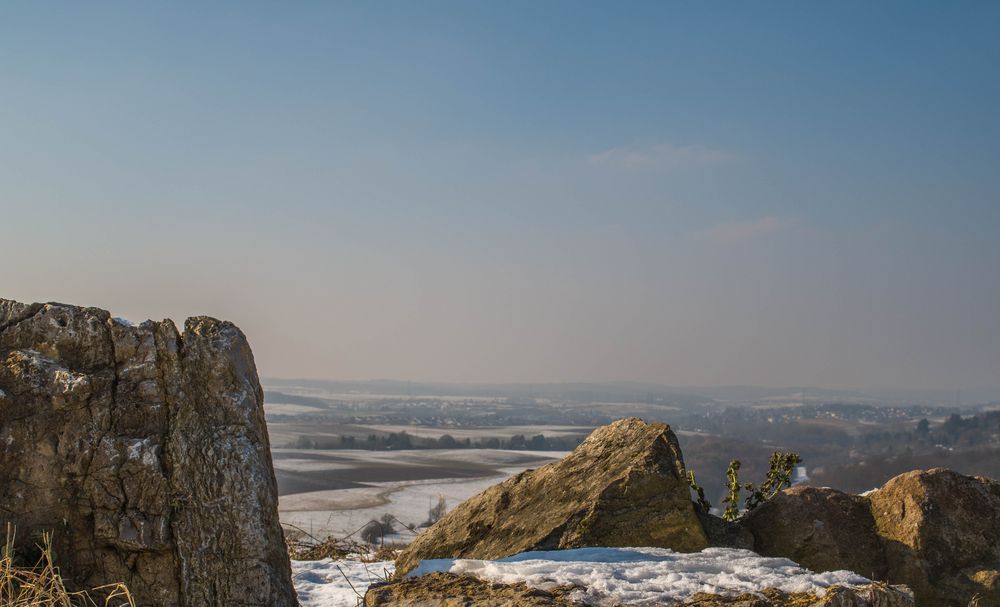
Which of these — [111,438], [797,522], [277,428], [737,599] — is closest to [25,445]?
[111,438]

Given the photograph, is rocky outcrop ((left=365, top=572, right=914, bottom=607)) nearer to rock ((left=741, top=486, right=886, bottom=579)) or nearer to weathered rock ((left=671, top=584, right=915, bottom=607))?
weathered rock ((left=671, top=584, right=915, bottom=607))

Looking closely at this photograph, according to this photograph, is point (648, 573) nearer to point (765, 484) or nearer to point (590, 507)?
point (590, 507)

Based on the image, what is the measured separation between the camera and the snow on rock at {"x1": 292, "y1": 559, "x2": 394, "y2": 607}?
7.68 metres

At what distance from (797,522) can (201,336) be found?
5.95 meters

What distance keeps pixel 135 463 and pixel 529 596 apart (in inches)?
124

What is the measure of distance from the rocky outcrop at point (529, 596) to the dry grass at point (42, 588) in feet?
6.18

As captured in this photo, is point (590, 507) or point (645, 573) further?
point (590, 507)

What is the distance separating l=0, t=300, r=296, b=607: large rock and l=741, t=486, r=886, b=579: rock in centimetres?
473

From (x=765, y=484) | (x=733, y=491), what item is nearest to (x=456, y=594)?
(x=765, y=484)

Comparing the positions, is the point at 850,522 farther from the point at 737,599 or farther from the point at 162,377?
the point at 162,377

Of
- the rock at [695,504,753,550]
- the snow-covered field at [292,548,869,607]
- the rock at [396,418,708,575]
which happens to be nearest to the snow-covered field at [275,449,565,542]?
the rock at [396,418,708,575]

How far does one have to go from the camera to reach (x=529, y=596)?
5344 millimetres

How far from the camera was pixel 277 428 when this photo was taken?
79500 millimetres

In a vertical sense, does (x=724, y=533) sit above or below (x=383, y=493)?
above
